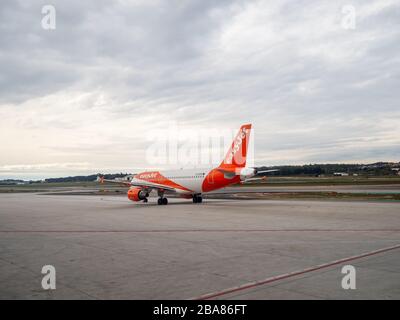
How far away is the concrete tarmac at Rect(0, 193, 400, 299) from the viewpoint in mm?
8234

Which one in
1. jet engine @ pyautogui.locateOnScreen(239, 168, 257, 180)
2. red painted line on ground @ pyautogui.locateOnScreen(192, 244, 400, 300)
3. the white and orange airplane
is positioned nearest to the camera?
red painted line on ground @ pyautogui.locateOnScreen(192, 244, 400, 300)

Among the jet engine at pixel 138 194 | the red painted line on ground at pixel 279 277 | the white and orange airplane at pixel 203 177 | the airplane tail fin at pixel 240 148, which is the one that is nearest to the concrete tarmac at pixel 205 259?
the red painted line on ground at pixel 279 277

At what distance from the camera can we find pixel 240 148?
109ft

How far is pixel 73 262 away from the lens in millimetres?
11391

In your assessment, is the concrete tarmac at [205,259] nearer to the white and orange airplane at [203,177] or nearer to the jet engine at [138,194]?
the white and orange airplane at [203,177]

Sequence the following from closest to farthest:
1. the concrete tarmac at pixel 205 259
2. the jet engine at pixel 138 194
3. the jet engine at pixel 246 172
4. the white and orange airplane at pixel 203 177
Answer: the concrete tarmac at pixel 205 259
the jet engine at pixel 246 172
the white and orange airplane at pixel 203 177
the jet engine at pixel 138 194

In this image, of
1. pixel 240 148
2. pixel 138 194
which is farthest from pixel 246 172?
pixel 138 194

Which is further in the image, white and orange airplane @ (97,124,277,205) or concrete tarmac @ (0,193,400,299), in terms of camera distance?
white and orange airplane @ (97,124,277,205)

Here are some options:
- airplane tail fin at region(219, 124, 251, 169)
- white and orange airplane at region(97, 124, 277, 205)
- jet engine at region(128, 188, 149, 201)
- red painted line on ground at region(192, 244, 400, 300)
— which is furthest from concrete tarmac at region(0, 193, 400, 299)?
jet engine at region(128, 188, 149, 201)

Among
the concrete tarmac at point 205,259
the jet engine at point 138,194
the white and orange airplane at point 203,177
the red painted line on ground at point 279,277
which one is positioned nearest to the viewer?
the red painted line on ground at point 279,277

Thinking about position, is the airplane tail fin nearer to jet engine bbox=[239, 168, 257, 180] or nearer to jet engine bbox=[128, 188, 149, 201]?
jet engine bbox=[239, 168, 257, 180]

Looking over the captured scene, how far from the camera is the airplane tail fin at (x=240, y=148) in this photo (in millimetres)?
33219
